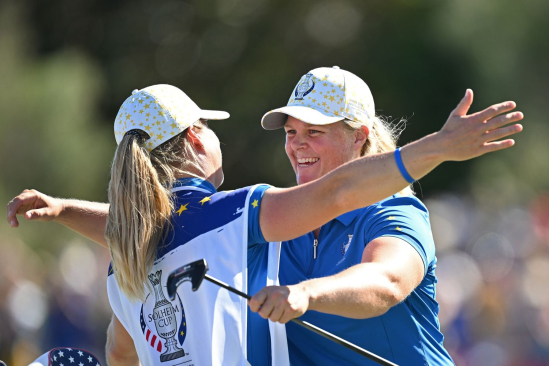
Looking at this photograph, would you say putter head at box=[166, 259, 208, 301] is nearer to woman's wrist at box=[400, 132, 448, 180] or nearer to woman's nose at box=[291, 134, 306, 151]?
woman's wrist at box=[400, 132, 448, 180]

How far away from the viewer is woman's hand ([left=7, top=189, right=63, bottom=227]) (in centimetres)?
311

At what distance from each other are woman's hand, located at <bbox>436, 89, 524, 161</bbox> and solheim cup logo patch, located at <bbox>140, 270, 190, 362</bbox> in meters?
1.11

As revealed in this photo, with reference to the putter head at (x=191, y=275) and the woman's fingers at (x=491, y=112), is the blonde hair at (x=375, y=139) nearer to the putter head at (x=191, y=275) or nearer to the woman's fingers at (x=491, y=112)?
the woman's fingers at (x=491, y=112)

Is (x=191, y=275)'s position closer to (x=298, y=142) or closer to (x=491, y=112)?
(x=491, y=112)

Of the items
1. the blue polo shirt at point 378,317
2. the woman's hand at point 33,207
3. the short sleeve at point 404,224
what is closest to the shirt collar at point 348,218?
the blue polo shirt at point 378,317

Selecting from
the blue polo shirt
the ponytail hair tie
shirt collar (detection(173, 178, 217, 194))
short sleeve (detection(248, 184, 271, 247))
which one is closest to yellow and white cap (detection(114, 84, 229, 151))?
the ponytail hair tie

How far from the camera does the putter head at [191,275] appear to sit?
2.19m

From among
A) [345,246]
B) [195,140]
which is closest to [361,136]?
[345,246]

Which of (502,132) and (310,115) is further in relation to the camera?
(310,115)

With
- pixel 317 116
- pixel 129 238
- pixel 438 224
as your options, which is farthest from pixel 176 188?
pixel 438 224

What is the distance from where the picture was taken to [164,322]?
2.66m

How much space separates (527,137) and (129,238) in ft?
48.4

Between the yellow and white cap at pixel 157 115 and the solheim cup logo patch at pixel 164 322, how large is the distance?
1.76ft

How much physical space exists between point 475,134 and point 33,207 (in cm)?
200
